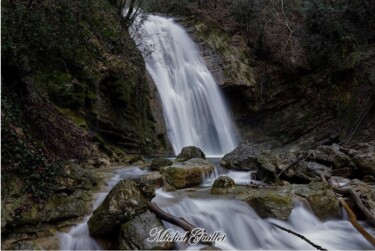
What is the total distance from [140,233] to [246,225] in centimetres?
194

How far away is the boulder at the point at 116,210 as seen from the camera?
444 centimetres

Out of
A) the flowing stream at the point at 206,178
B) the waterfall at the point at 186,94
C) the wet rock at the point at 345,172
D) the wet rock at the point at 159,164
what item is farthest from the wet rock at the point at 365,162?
the waterfall at the point at 186,94

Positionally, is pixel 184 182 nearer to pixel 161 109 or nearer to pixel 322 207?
pixel 322 207

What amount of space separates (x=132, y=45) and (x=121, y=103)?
278cm

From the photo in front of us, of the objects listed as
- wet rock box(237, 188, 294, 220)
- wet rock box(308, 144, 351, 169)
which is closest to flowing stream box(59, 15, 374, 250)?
wet rock box(237, 188, 294, 220)

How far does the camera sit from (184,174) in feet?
23.2

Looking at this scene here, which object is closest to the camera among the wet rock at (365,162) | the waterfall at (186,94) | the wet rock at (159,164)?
the wet rock at (159,164)

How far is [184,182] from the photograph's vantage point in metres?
7.01

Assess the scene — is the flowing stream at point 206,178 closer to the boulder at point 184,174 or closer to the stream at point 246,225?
the stream at point 246,225

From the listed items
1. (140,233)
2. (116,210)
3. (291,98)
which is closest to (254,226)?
(140,233)

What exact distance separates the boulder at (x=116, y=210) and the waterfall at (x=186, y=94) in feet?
25.4

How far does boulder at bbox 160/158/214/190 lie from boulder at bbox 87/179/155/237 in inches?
76.7

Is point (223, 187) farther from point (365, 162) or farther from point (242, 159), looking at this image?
point (365, 162)

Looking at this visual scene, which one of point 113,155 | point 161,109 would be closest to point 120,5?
point 161,109
